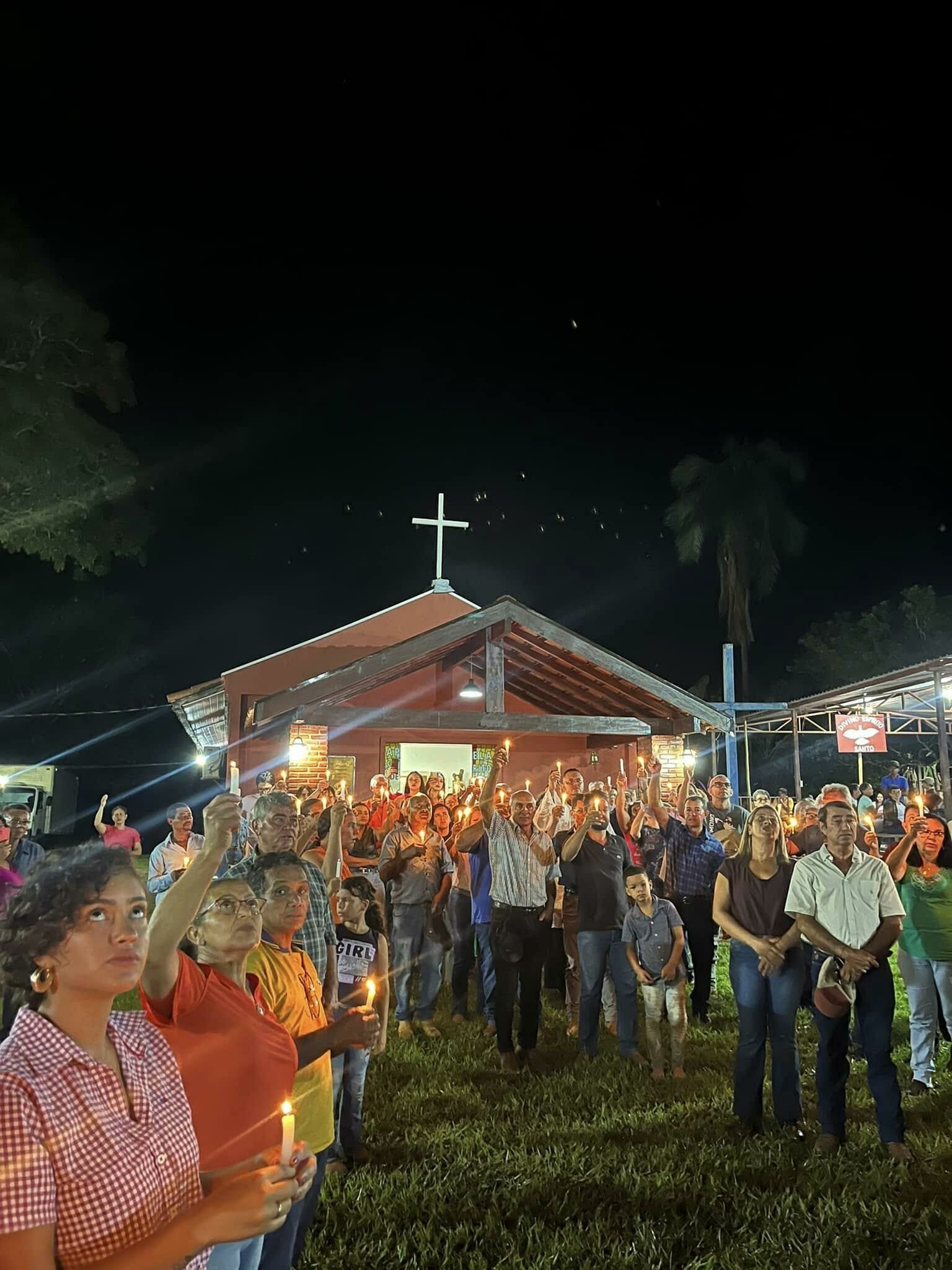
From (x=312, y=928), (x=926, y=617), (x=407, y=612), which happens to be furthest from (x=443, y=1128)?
(x=926, y=617)

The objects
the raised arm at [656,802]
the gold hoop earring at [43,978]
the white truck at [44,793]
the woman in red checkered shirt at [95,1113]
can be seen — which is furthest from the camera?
the white truck at [44,793]

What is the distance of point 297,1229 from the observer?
3092mm

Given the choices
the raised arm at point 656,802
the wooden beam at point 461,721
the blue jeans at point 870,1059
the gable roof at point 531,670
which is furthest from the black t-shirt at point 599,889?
the gable roof at point 531,670

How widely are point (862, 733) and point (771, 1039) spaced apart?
1408 cm

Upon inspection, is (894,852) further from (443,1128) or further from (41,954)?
(41,954)

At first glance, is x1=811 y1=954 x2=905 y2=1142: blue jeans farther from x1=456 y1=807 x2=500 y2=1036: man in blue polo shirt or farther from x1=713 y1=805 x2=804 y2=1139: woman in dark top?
x1=456 y1=807 x2=500 y2=1036: man in blue polo shirt

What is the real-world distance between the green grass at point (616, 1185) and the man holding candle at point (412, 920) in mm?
1336

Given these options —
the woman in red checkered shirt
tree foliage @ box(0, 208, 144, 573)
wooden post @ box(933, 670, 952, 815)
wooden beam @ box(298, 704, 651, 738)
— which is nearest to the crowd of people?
the woman in red checkered shirt

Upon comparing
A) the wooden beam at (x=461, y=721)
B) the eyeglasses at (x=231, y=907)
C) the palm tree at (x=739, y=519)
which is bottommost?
the eyeglasses at (x=231, y=907)

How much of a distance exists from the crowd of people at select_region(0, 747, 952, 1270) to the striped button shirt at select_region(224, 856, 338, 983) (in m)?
0.02

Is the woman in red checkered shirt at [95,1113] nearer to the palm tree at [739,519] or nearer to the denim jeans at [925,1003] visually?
the denim jeans at [925,1003]

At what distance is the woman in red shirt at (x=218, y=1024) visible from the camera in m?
2.26

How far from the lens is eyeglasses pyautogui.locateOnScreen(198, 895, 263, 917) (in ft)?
8.72

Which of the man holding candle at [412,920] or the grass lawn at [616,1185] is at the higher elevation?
the man holding candle at [412,920]
